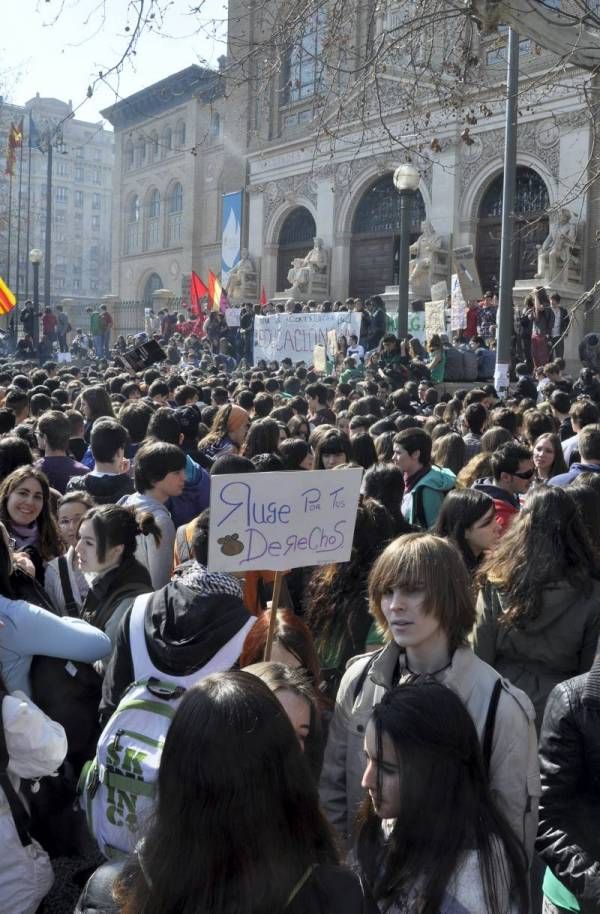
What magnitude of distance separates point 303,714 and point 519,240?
22.4m

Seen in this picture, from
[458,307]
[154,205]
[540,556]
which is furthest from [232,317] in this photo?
[154,205]

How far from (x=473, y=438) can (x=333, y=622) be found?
4.49 m

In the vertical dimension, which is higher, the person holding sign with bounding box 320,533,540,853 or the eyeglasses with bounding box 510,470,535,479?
the eyeglasses with bounding box 510,470,535,479

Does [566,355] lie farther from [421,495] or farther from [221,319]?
[421,495]

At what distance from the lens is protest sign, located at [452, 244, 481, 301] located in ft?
68.0

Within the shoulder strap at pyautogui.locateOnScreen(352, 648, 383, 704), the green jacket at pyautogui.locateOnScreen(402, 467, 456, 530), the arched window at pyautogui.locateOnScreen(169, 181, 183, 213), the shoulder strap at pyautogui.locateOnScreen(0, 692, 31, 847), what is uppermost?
the arched window at pyautogui.locateOnScreen(169, 181, 183, 213)

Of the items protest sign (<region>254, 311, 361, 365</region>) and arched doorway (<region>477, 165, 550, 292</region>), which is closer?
protest sign (<region>254, 311, 361, 365</region>)

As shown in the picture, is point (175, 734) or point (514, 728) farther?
point (514, 728)

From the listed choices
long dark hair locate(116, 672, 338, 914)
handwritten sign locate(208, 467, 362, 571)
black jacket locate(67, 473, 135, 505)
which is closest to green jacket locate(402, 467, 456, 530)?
black jacket locate(67, 473, 135, 505)

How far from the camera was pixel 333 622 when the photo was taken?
3881mm

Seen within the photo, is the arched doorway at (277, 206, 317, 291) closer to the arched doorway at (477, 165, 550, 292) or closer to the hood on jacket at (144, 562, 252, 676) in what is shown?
the arched doorway at (477, 165, 550, 292)

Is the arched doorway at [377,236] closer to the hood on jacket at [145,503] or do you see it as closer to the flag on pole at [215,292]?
the flag on pole at [215,292]

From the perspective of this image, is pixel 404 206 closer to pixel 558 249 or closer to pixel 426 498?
pixel 558 249

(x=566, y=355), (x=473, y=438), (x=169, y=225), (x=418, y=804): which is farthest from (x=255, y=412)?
(x=169, y=225)
